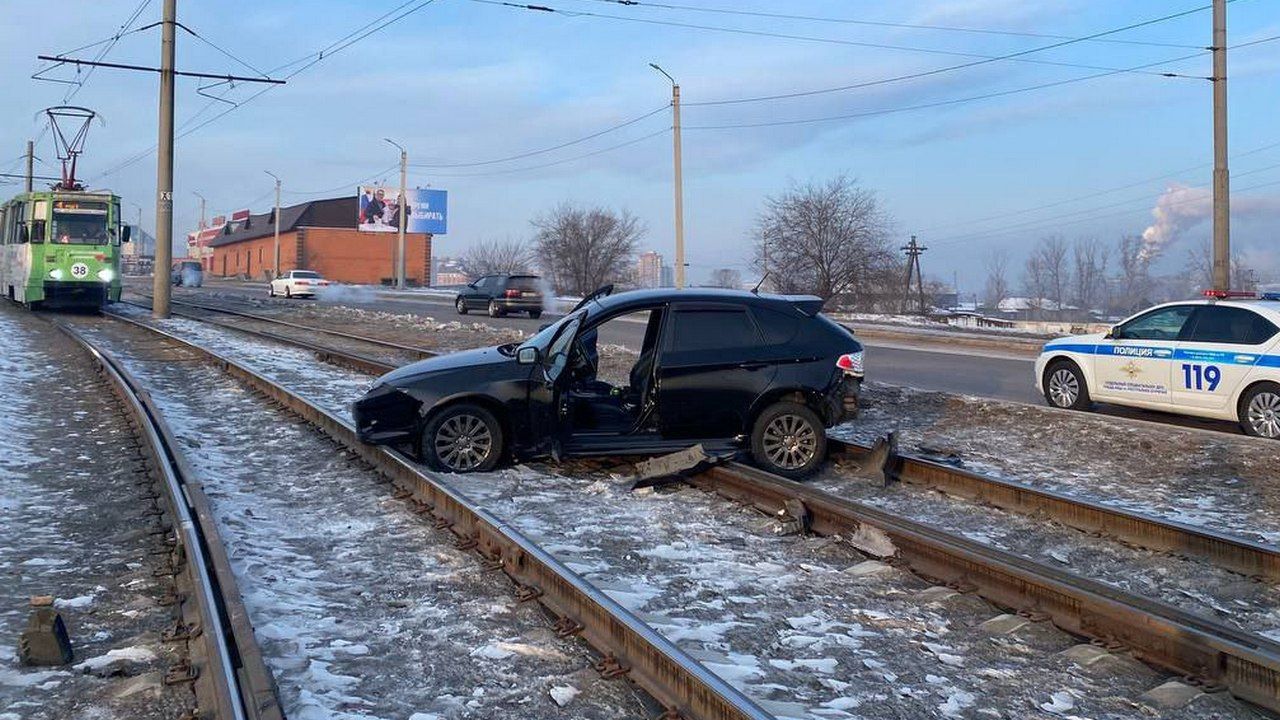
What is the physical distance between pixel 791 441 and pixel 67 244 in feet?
89.5

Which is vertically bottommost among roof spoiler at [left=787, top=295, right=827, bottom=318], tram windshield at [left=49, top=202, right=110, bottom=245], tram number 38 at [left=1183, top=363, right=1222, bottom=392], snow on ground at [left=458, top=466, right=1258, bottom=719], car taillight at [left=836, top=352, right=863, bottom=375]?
snow on ground at [left=458, top=466, right=1258, bottom=719]

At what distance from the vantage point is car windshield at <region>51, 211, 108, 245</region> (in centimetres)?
2962

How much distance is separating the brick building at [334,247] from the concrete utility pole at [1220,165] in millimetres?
73782

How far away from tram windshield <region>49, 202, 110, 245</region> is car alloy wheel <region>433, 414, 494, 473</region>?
2547 centimetres

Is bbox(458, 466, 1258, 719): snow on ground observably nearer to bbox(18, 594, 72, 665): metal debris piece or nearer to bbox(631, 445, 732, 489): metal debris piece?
bbox(631, 445, 732, 489): metal debris piece

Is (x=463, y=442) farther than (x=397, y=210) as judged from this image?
No

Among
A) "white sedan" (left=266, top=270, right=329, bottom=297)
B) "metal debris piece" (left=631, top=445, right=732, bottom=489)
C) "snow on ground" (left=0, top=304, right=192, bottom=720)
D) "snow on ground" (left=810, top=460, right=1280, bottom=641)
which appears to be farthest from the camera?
"white sedan" (left=266, top=270, right=329, bottom=297)

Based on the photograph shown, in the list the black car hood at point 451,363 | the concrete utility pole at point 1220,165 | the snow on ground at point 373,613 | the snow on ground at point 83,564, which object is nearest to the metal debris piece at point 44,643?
the snow on ground at point 83,564

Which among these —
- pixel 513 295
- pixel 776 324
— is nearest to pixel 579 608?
pixel 776 324

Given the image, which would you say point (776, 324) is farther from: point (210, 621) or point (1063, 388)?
point (1063, 388)

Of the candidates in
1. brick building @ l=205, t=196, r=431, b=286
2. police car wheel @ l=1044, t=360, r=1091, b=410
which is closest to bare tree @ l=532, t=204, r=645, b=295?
brick building @ l=205, t=196, r=431, b=286

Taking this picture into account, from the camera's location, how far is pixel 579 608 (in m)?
5.39

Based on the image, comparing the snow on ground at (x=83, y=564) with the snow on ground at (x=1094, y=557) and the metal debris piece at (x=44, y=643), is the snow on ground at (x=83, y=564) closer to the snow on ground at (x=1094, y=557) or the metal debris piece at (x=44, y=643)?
the metal debris piece at (x=44, y=643)

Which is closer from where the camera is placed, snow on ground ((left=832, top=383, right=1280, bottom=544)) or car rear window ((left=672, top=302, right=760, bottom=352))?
snow on ground ((left=832, top=383, right=1280, bottom=544))
